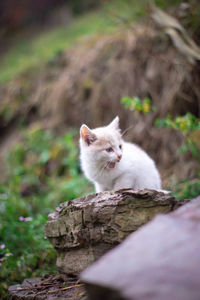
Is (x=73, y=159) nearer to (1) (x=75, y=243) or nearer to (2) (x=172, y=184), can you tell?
(2) (x=172, y=184)

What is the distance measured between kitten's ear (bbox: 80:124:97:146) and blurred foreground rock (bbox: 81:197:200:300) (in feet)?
6.11

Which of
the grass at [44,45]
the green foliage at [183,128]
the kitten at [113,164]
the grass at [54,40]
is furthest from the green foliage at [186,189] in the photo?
the grass at [44,45]

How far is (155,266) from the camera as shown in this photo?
1.47 m

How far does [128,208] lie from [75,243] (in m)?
0.68

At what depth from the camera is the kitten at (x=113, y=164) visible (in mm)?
3428

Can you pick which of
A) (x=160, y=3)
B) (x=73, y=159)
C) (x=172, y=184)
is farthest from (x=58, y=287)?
(x=160, y=3)

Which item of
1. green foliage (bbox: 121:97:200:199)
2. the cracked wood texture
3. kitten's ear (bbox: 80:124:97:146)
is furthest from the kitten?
green foliage (bbox: 121:97:200:199)

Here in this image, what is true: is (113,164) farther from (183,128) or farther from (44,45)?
(44,45)

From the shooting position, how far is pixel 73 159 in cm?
696

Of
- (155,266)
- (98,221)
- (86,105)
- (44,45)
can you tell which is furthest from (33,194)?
(155,266)

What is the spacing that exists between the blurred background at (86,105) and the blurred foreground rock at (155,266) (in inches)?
92.3

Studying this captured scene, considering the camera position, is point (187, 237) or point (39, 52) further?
point (39, 52)

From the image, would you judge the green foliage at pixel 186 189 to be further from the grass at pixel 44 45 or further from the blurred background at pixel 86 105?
the grass at pixel 44 45

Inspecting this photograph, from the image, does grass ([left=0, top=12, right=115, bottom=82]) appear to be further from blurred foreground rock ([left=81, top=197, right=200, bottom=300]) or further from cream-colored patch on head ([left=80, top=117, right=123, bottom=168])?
blurred foreground rock ([left=81, top=197, right=200, bottom=300])
